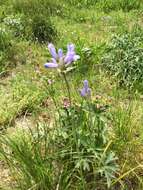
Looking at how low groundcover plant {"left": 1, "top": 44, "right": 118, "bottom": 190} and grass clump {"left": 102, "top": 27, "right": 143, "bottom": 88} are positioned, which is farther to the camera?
grass clump {"left": 102, "top": 27, "right": 143, "bottom": 88}

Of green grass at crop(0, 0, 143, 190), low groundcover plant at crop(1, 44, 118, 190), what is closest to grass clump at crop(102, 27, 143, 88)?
green grass at crop(0, 0, 143, 190)

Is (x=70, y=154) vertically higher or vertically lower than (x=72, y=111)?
→ lower

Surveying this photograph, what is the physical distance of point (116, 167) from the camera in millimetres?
2889

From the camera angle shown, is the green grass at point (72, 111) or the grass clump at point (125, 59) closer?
the green grass at point (72, 111)

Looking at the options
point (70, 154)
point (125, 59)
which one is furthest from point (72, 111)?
point (125, 59)

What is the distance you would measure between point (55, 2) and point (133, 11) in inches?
44.9

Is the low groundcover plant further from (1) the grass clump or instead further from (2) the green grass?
(1) the grass clump

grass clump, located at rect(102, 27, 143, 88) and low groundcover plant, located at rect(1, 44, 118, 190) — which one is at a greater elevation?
low groundcover plant, located at rect(1, 44, 118, 190)

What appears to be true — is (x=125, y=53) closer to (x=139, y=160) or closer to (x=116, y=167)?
(x=139, y=160)

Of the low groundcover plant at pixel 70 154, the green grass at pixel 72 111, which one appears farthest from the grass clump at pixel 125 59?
the low groundcover plant at pixel 70 154

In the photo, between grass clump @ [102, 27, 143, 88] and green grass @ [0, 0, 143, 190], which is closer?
green grass @ [0, 0, 143, 190]

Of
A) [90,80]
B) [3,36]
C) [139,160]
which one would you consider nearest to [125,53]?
[90,80]

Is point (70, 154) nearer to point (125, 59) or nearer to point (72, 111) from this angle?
point (72, 111)

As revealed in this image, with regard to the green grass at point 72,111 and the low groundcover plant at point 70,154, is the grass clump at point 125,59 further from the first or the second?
the low groundcover plant at point 70,154
